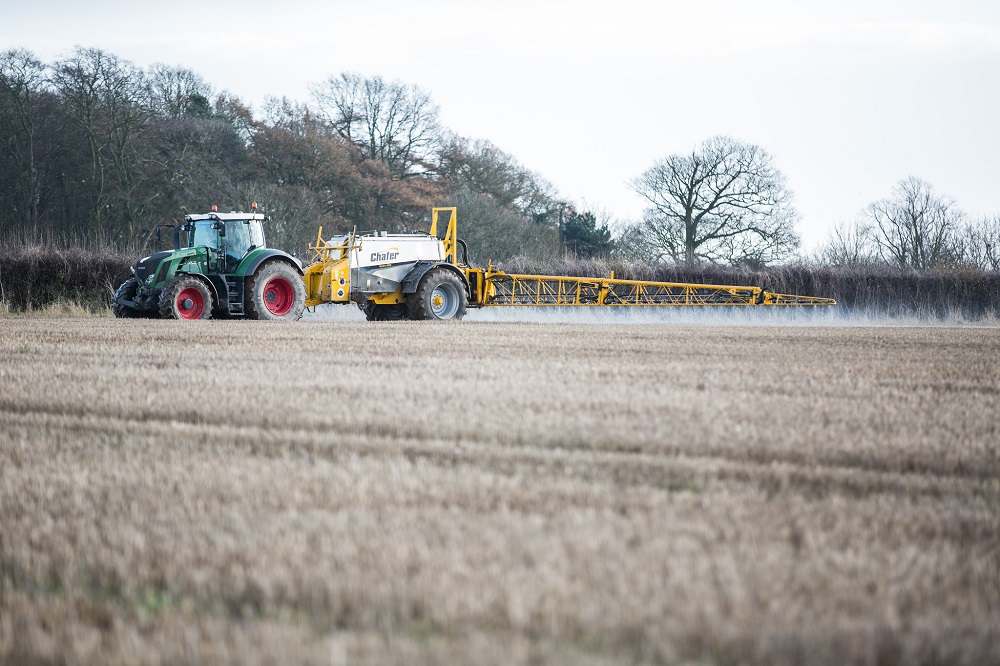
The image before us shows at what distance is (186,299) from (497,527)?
1296cm

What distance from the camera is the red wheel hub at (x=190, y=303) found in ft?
44.5

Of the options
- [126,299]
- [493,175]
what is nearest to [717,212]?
[493,175]

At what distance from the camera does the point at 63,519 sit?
1.85 metres

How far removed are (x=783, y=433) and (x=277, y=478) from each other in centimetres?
168

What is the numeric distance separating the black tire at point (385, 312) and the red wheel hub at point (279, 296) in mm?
1521

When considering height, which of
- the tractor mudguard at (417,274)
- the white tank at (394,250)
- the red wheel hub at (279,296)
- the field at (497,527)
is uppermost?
the white tank at (394,250)

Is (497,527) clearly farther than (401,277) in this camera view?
No

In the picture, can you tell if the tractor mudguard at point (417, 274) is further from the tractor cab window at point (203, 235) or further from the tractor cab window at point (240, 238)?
the tractor cab window at point (203, 235)

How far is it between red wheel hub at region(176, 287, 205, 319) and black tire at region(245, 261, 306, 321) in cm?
74

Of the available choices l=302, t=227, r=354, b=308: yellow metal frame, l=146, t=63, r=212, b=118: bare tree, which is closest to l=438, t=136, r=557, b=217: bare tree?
l=146, t=63, r=212, b=118: bare tree

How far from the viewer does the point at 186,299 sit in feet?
44.8

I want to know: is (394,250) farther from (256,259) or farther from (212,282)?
(212,282)

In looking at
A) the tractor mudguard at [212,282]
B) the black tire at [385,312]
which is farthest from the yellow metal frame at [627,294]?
the tractor mudguard at [212,282]

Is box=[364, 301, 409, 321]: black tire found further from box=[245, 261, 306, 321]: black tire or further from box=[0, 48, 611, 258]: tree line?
box=[0, 48, 611, 258]: tree line
